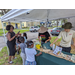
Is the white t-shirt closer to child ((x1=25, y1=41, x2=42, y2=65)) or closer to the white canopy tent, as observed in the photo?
child ((x1=25, y1=41, x2=42, y2=65))

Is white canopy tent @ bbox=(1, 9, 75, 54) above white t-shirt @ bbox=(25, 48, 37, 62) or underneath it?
above

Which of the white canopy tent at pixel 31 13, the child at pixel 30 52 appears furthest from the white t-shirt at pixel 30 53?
the white canopy tent at pixel 31 13

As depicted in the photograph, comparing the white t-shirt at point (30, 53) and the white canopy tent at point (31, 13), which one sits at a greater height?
the white canopy tent at point (31, 13)

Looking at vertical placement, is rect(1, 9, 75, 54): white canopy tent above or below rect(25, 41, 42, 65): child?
above

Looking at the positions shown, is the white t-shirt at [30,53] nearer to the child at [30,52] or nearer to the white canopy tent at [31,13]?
the child at [30,52]

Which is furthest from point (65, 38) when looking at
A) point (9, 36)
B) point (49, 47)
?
point (9, 36)

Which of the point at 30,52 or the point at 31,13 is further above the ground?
the point at 31,13

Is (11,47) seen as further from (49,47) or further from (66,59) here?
(66,59)

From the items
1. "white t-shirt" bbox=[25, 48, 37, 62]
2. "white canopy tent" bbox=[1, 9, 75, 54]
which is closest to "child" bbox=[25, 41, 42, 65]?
"white t-shirt" bbox=[25, 48, 37, 62]

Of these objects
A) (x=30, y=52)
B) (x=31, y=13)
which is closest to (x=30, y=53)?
(x=30, y=52)

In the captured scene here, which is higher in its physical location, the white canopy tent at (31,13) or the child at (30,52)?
the white canopy tent at (31,13)

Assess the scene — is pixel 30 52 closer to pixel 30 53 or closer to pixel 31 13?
pixel 30 53

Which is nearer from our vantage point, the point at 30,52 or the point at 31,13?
the point at 30,52
